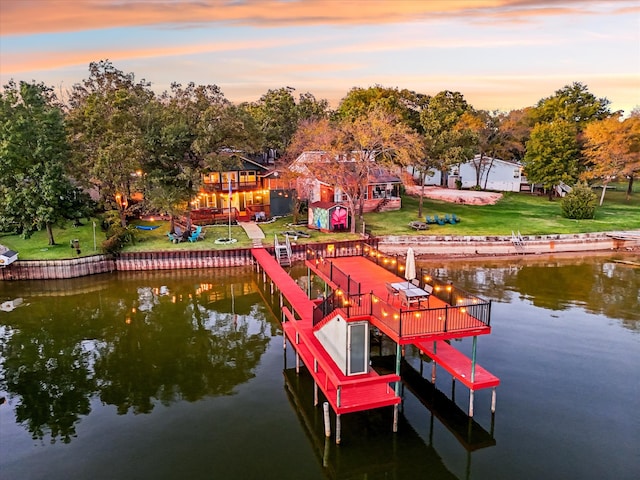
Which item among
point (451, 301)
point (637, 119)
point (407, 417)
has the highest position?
point (637, 119)

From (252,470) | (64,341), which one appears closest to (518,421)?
(252,470)

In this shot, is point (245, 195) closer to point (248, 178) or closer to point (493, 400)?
point (248, 178)

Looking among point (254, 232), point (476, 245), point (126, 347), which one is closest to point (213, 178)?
point (254, 232)

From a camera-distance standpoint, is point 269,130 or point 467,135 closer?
point 467,135

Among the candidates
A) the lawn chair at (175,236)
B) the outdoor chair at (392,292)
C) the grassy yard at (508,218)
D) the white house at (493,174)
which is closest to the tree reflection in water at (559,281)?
the grassy yard at (508,218)

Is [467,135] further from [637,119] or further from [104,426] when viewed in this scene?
[104,426]

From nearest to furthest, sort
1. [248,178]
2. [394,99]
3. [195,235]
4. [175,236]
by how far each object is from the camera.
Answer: [175,236] → [195,235] → [248,178] → [394,99]
